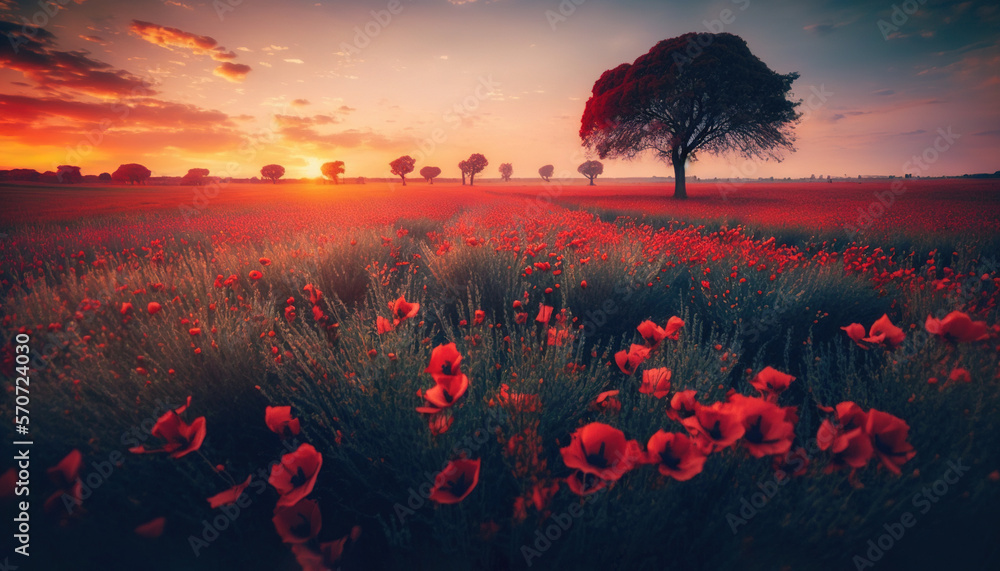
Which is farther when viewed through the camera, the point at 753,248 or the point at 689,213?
the point at 689,213

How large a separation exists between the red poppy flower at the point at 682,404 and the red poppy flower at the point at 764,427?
16 cm

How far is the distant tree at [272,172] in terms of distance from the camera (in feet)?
215

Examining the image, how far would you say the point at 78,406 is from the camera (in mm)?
1357

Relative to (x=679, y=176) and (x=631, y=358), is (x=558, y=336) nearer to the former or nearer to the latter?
(x=631, y=358)

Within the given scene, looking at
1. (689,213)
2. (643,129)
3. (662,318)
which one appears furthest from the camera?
(643,129)

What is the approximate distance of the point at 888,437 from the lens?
0.90 m

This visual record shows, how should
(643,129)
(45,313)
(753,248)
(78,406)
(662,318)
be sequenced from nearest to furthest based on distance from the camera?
1. (78,406)
2. (45,313)
3. (662,318)
4. (753,248)
5. (643,129)

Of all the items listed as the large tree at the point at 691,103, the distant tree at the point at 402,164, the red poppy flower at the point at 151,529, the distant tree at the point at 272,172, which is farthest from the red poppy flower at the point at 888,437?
the distant tree at the point at 272,172

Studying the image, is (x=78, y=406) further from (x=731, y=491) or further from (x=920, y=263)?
(x=920, y=263)

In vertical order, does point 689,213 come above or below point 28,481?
above

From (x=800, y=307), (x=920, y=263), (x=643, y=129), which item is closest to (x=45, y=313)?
(x=800, y=307)

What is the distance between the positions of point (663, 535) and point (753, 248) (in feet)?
14.7

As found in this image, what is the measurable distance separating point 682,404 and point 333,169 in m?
75.5

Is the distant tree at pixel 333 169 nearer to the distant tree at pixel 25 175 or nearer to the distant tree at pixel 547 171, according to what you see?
the distant tree at pixel 547 171
